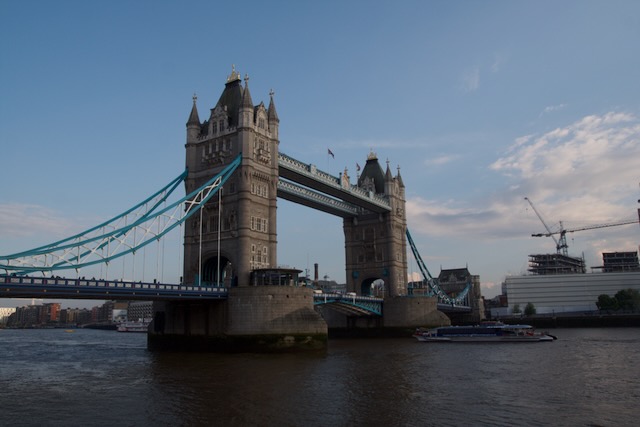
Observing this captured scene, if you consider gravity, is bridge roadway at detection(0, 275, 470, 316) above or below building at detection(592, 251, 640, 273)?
below

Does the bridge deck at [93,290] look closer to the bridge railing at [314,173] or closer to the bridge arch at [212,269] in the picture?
the bridge arch at [212,269]

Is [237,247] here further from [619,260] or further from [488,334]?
[619,260]

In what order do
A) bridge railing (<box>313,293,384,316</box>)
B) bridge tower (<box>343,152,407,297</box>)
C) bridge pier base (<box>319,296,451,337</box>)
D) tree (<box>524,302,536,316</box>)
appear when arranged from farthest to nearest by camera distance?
tree (<box>524,302,536,316</box>) → bridge tower (<box>343,152,407,297</box>) → bridge pier base (<box>319,296,451,337</box>) → bridge railing (<box>313,293,384,316</box>)

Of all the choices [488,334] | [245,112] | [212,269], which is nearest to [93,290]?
[212,269]

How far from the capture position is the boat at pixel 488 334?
61375 mm

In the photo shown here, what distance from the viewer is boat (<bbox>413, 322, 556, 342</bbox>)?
201ft

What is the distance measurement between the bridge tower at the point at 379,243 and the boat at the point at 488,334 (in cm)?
1897

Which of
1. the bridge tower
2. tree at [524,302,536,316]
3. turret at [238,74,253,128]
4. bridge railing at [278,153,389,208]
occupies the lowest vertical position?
tree at [524,302,536,316]

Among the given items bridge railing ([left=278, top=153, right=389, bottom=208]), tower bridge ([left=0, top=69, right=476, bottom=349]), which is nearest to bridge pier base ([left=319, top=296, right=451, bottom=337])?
tower bridge ([left=0, top=69, right=476, bottom=349])

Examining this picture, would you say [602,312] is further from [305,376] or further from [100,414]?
[100,414]

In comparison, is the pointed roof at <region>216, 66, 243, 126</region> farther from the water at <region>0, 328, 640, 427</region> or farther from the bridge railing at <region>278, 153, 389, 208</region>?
the water at <region>0, 328, 640, 427</region>

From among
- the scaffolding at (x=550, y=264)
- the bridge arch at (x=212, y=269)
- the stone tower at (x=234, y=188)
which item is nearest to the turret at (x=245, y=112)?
the stone tower at (x=234, y=188)

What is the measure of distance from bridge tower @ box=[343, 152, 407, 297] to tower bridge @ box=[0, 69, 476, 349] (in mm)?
8311

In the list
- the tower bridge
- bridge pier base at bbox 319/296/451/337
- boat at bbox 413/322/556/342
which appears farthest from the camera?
bridge pier base at bbox 319/296/451/337
